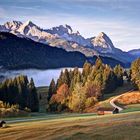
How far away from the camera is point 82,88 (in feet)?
520

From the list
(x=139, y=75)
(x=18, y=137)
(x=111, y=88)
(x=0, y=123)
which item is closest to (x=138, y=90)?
(x=139, y=75)

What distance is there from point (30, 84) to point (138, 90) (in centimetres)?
4643

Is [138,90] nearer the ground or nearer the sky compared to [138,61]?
nearer the ground

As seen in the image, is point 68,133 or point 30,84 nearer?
point 68,133

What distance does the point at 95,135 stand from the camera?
44000 millimetres

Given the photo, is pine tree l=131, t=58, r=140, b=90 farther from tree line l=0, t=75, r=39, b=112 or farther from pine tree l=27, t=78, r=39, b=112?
tree line l=0, t=75, r=39, b=112

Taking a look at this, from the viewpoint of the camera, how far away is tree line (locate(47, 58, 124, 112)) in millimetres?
154125

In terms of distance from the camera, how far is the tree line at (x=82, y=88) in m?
154

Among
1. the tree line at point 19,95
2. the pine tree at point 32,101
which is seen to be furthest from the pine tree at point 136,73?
the tree line at point 19,95

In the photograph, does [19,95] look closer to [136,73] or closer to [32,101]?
[32,101]

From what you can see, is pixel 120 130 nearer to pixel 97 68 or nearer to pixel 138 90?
pixel 138 90

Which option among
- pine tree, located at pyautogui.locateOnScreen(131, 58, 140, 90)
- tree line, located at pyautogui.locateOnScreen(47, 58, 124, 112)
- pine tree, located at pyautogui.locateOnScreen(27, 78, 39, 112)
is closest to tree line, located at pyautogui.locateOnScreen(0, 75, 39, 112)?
pine tree, located at pyautogui.locateOnScreen(27, 78, 39, 112)

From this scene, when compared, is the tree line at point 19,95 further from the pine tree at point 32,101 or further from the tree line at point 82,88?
the tree line at point 82,88

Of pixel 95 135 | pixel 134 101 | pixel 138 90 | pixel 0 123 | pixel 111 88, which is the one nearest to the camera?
pixel 95 135
